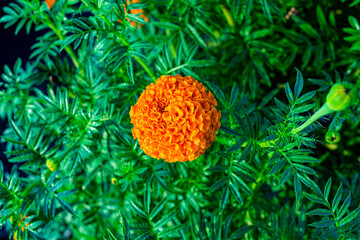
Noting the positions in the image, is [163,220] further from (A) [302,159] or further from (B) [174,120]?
(A) [302,159]

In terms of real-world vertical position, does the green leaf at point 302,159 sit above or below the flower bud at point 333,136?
below

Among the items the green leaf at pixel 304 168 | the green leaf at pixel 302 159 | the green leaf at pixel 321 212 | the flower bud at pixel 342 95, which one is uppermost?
the flower bud at pixel 342 95

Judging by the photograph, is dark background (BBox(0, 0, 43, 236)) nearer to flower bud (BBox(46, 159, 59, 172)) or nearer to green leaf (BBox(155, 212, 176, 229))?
flower bud (BBox(46, 159, 59, 172))

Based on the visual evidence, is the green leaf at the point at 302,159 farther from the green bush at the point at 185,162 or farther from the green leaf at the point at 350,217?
the green leaf at the point at 350,217

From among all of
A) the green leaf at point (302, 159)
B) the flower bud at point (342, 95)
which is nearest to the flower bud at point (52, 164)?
the green leaf at point (302, 159)

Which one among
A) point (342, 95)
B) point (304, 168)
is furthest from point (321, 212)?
point (342, 95)

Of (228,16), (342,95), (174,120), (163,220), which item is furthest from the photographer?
(228,16)
